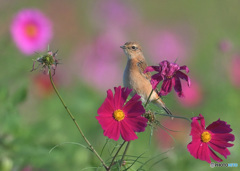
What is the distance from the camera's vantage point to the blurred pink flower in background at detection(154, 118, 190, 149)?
15.7 feet

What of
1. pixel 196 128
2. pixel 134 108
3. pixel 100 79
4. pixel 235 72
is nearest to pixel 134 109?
pixel 134 108

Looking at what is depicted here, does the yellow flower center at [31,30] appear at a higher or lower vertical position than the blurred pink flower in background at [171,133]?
higher

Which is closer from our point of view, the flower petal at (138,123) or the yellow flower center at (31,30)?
the flower petal at (138,123)

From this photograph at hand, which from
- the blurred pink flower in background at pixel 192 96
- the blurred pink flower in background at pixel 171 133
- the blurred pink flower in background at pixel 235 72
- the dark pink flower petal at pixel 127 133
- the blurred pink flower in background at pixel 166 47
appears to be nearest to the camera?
the dark pink flower petal at pixel 127 133

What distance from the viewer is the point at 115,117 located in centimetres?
182

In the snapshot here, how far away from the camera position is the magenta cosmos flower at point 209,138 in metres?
1.77

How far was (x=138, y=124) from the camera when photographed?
1.77m

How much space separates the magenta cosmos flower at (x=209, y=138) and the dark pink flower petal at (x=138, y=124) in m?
0.16

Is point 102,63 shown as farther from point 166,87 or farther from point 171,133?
point 166,87

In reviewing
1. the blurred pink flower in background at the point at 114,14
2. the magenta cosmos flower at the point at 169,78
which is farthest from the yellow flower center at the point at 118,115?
the blurred pink flower in background at the point at 114,14

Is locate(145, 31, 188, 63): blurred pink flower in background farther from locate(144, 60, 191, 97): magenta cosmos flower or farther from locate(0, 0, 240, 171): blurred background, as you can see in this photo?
locate(144, 60, 191, 97): magenta cosmos flower

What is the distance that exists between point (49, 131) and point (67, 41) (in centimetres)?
464

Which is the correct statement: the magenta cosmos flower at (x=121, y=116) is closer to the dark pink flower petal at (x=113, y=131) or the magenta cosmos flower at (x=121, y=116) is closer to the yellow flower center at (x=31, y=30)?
the dark pink flower petal at (x=113, y=131)

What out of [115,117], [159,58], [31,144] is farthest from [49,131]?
[159,58]
